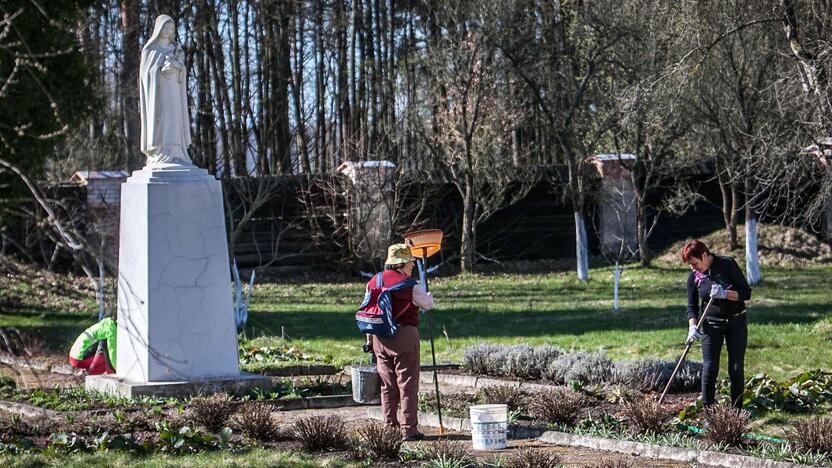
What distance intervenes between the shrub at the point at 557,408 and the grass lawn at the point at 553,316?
4.67m

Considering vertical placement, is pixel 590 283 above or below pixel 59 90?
below

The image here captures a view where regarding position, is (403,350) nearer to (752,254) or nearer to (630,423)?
(630,423)

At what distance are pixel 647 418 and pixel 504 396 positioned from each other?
6.62ft

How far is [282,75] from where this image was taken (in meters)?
41.5

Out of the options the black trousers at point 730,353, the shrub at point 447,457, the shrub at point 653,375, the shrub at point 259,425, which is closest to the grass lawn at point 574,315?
the shrub at point 653,375

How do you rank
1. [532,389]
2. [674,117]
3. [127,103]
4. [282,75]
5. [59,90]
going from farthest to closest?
1. [282,75]
2. [127,103]
3. [674,117]
4. [59,90]
5. [532,389]

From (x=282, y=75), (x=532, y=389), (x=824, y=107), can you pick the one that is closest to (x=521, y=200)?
(x=282, y=75)

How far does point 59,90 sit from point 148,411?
10638 millimetres

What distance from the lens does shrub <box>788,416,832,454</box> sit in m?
8.80

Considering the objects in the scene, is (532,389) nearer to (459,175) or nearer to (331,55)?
(459,175)

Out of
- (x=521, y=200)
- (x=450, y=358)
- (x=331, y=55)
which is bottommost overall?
(x=450, y=358)

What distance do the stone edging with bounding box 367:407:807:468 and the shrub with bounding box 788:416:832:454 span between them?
457 millimetres

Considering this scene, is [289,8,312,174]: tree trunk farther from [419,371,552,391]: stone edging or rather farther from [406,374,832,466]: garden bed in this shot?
[406,374,832,466]: garden bed

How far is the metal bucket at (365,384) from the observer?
41.0 ft
